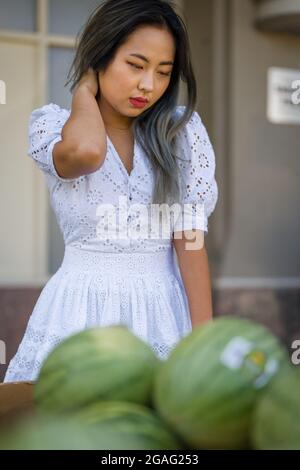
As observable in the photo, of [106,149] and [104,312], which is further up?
[106,149]

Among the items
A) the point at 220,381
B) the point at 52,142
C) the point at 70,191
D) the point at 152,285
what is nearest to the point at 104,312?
the point at 152,285

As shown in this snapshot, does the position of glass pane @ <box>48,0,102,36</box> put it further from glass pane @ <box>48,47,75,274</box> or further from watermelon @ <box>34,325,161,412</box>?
watermelon @ <box>34,325,161,412</box>

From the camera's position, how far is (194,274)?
2.04m

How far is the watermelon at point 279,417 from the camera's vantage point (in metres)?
0.72

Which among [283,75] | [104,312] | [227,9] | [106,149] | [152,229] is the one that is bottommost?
[104,312]

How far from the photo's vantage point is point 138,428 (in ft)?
2.54

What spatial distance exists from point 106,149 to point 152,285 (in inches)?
14.2

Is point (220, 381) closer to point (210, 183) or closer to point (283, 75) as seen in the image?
point (210, 183)

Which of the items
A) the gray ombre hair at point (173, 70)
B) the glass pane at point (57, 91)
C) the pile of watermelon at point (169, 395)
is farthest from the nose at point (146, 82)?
the glass pane at point (57, 91)

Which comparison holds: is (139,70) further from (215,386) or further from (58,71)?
(58,71)

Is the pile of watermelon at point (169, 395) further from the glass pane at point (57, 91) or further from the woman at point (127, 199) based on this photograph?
the glass pane at point (57, 91)

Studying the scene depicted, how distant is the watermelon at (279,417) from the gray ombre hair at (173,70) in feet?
4.07
